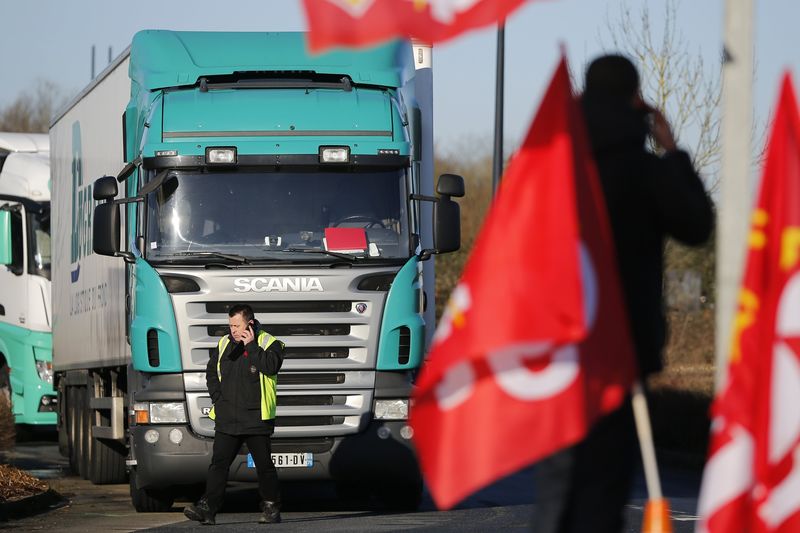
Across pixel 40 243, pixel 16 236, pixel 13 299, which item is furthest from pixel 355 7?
pixel 13 299

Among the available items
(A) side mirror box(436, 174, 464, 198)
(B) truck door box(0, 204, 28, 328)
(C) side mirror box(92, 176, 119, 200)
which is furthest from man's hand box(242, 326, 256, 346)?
(B) truck door box(0, 204, 28, 328)

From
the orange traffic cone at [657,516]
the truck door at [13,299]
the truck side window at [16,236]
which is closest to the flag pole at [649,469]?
the orange traffic cone at [657,516]

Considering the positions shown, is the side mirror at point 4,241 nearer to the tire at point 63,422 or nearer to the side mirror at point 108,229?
the tire at point 63,422

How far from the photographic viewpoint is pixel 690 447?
2388 centimetres

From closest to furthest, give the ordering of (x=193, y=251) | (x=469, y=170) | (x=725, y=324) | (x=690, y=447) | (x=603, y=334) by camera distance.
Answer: (x=603, y=334)
(x=725, y=324)
(x=193, y=251)
(x=690, y=447)
(x=469, y=170)

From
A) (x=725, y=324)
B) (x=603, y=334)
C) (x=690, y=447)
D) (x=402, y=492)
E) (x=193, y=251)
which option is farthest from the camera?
Answer: (x=690, y=447)

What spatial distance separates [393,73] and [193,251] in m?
2.31

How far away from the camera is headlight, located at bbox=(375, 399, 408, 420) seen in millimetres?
14062

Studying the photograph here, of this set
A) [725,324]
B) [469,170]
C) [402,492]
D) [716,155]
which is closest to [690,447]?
[716,155]

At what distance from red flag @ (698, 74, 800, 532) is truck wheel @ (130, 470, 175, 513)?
10.1 meters

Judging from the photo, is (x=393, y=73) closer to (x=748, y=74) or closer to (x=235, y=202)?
(x=235, y=202)

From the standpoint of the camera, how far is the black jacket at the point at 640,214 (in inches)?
210

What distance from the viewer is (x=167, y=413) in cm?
1402

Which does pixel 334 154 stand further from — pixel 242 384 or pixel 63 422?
pixel 63 422
